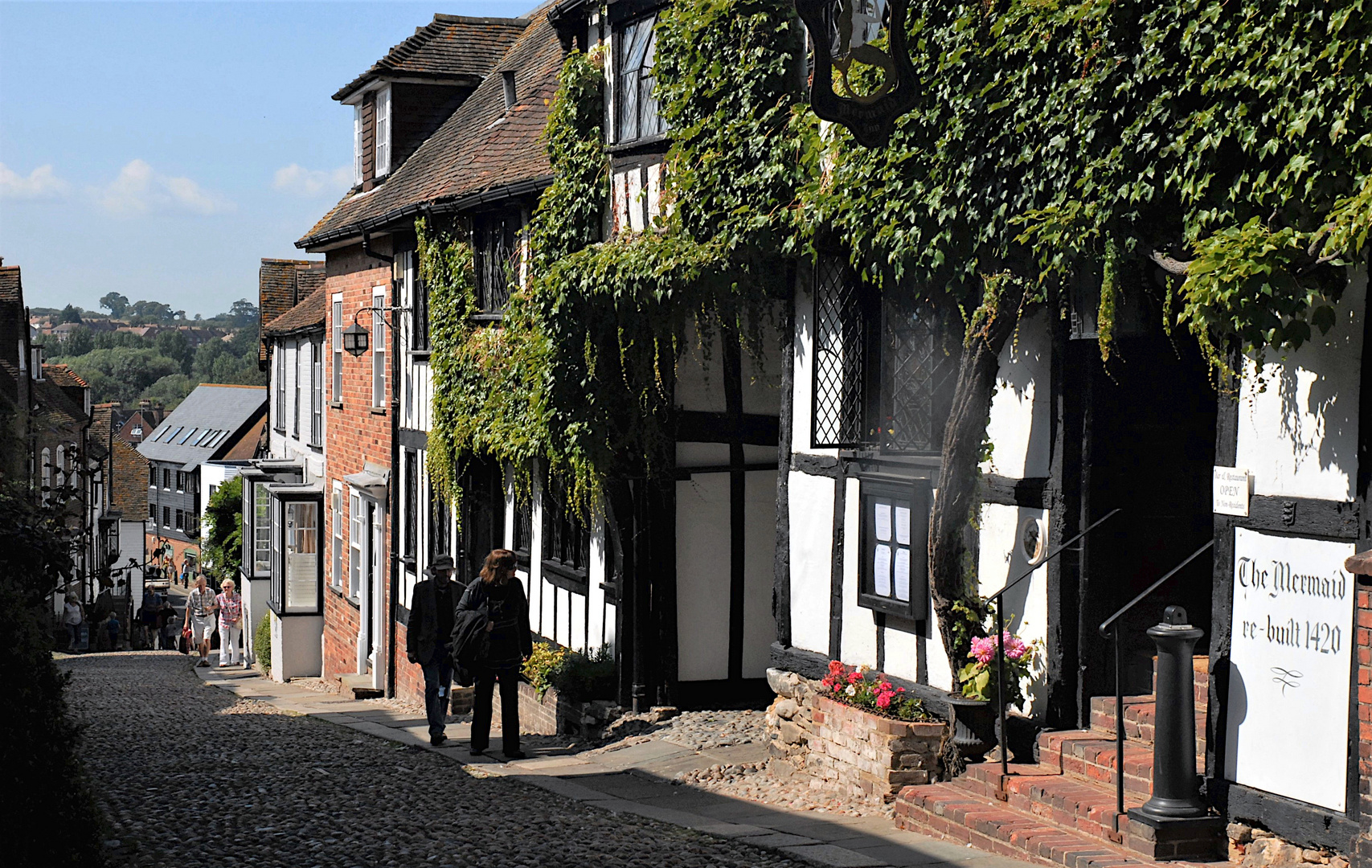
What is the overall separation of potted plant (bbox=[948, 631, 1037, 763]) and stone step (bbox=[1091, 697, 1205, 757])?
0.50m

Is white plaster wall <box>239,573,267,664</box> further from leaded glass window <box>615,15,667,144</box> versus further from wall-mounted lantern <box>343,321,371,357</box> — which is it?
leaded glass window <box>615,15,667,144</box>

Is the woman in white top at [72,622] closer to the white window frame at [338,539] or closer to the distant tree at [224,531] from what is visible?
the distant tree at [224,531]

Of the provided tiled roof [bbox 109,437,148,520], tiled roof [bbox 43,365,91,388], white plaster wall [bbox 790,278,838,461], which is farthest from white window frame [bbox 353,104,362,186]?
tiled roof [bbox 109,437,148,520]

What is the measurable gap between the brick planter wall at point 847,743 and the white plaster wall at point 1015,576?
2.83ft

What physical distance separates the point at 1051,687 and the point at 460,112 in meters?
15.3

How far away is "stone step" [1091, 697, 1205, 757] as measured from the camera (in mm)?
8242

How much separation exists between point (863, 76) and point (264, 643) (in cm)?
2288

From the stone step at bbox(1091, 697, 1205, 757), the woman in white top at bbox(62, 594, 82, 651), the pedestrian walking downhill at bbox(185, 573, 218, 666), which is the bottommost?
the woman in white top at bbox(62, 594, 82, 651)

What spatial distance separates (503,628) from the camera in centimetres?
1195

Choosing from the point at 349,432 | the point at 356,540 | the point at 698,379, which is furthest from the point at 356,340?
the point at 698,379

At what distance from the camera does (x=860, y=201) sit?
9203 mm

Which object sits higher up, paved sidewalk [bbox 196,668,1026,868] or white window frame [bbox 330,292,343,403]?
white window frame [bbox 330,292,343,403]

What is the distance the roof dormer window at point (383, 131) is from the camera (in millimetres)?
22156

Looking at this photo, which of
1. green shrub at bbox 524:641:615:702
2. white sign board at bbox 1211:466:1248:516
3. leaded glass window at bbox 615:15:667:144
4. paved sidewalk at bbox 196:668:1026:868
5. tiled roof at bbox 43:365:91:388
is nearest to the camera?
white sign board at bbox 1211:466:1248:516
